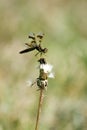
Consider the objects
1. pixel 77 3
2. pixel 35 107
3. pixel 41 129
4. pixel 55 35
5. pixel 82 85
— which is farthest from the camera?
pixel 77 3

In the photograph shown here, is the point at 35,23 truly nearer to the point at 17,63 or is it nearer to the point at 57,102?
the point at 17,63

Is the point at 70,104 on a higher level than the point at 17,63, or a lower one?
lower

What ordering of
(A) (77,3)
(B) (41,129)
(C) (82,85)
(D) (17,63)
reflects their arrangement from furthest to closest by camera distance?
(A) (77,3) < (D) (17,63) < (C) (82,85) < (B) (41,129)

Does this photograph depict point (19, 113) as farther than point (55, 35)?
No

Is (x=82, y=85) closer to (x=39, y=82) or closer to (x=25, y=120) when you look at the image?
(x=25, y=120)

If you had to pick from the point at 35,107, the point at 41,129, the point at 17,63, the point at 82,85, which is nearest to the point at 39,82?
the point at 41,129

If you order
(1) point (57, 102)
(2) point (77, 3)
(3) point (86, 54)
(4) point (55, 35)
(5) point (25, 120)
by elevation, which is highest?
(2) point (77, 3)
